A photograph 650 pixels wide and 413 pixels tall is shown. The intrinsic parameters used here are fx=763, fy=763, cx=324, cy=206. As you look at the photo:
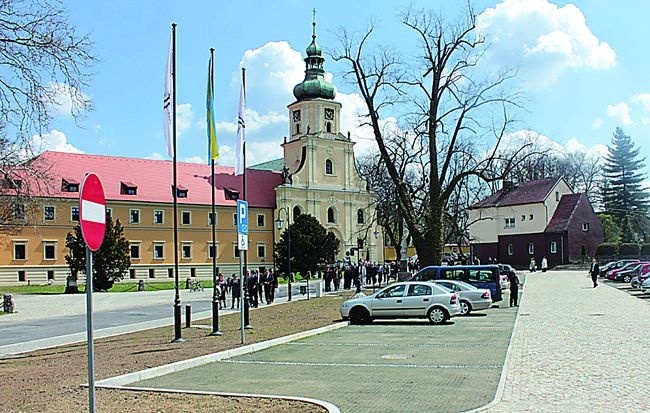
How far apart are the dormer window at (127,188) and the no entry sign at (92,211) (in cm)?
7541

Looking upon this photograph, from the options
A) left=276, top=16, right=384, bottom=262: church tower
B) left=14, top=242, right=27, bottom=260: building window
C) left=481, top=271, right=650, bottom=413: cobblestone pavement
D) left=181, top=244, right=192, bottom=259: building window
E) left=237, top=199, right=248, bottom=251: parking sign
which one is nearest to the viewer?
left=481, top=271, right=650, bottom=413: cobblestone pavement

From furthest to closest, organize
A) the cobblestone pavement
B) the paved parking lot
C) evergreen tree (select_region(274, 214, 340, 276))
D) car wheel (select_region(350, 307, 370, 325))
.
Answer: evergreen tree (select_region(274, 214, 340, 276)) < car wheel (select_region(350, 307, 370, 325)) < the paved parking lot < the cobblestone pavement

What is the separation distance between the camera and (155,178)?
275 feet

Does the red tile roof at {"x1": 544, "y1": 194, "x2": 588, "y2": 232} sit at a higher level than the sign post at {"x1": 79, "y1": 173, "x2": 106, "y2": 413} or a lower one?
higher

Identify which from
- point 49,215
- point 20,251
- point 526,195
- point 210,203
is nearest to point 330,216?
point 210,203

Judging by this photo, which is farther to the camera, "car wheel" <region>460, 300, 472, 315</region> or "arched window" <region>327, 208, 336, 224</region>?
"arched window" <region>327, 208, 336, 224</region>

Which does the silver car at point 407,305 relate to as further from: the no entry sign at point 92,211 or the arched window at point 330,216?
the arched window at point 330,216

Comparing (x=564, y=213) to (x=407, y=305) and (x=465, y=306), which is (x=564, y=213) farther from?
(x=407, y=305)

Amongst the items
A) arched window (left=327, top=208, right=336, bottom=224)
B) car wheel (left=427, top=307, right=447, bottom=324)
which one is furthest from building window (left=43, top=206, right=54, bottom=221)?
car wheel (left=427, top=307, right=447, bottom=324)

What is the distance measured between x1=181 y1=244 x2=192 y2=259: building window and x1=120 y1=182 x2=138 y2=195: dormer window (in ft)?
25.2

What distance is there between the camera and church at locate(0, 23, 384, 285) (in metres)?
73.8

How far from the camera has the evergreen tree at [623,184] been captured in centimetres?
9901

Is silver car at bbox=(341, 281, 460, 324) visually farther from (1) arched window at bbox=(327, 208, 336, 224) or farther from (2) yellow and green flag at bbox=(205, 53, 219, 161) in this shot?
(1) arched window at bbox=(327, 208, 336, 224)

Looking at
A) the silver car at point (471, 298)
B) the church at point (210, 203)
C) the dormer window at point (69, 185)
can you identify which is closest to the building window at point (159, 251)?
the church at point (210, 203)
